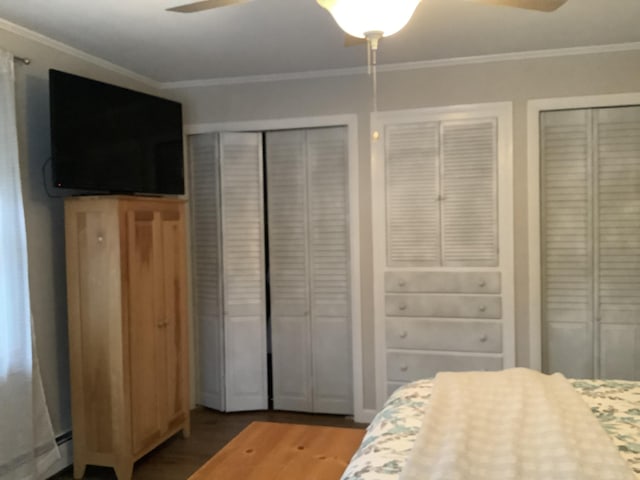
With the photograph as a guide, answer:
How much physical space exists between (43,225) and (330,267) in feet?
6.38

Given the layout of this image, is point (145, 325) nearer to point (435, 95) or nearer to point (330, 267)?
point (330, 267)

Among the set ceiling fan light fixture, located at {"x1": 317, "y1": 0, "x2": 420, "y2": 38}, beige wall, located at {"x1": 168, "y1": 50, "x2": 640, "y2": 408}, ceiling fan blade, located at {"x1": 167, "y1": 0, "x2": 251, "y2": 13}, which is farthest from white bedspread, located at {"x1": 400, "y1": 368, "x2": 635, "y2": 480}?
beige wall, located at {"x1": 168, "y1": 50, "x2": 640, "y2": 408}

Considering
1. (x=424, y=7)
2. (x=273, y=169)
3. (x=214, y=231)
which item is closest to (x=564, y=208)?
(x=424, y=7)

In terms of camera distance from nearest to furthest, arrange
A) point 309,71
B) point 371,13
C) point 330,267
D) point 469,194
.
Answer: point 371,13
point 469,194
point 309,71
point 330,267

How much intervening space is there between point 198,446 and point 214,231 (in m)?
1.56

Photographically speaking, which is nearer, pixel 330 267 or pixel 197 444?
pixel 197 444

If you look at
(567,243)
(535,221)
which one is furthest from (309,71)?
(567,243)

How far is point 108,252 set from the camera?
302 centimetres

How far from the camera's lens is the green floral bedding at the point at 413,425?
1561 mm

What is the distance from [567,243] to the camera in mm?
3619

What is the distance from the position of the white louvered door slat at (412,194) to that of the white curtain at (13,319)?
2.32m

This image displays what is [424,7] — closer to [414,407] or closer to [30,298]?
[414,407]

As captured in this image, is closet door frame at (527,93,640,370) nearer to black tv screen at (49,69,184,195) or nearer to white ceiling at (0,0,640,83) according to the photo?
white ceiling at (0,0,640,83)

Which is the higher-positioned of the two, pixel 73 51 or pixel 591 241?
pixel 73 51
